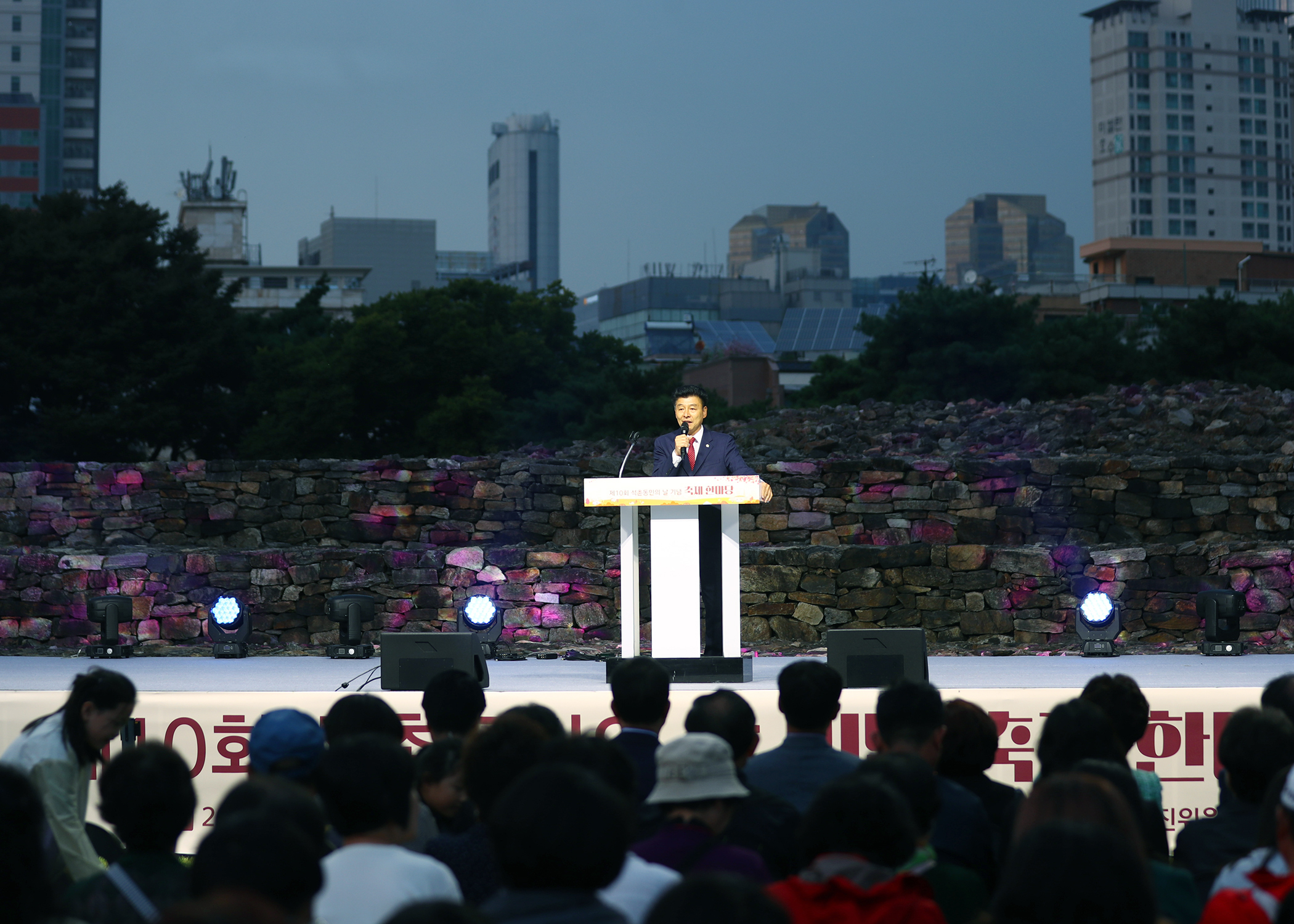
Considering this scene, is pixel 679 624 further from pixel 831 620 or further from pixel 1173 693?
pixel 831 620

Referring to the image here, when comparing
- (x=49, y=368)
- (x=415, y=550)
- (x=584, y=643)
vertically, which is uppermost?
(x=49, y=368)

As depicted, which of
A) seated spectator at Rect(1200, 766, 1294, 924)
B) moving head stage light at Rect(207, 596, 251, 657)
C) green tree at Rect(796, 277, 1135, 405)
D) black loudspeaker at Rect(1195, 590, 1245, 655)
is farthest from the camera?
green tree at Rect(796, 277, 1135, 405)

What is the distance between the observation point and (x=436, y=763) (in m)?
3.66

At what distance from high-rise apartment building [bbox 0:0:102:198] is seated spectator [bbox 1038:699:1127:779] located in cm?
8521

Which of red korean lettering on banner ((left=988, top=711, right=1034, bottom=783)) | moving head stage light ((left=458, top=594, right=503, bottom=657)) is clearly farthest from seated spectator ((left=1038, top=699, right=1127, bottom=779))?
moving head stage light ((left=458, top=594, right=503, bottom=657))

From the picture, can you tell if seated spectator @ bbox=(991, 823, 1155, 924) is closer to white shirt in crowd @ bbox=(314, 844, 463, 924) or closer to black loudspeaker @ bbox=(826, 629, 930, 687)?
white shirt in crowd @ bbox=(314, 844, 463, 924)

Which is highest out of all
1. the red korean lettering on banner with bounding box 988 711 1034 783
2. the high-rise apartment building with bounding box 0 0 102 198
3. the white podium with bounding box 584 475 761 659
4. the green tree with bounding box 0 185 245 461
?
the high-rise apartment building with bounding box 0 0 102 198

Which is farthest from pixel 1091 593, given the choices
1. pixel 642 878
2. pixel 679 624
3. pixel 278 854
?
pixel 278 854

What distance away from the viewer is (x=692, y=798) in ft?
10.1

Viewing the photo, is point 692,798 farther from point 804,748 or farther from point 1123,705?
point 1123,705

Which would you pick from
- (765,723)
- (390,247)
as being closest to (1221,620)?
(765,723)

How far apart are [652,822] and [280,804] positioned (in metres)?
1.01

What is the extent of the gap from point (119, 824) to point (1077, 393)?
3411 cm

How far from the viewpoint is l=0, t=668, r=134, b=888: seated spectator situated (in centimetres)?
381
